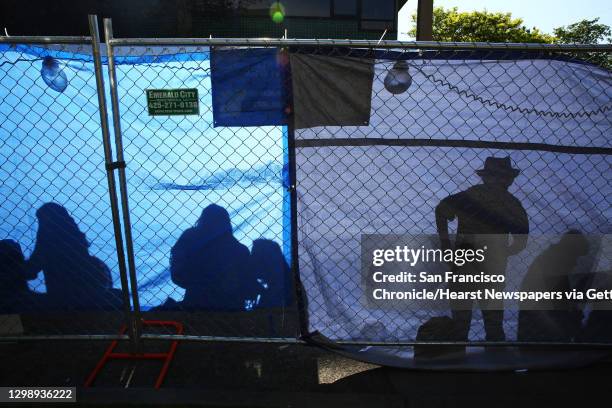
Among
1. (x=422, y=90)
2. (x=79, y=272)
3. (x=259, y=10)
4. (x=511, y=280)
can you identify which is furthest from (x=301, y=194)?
(x=259, y=10)

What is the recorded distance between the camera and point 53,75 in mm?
2877

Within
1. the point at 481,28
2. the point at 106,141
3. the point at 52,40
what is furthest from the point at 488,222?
the point at 481,28

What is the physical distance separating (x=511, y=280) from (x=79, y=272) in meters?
3.28

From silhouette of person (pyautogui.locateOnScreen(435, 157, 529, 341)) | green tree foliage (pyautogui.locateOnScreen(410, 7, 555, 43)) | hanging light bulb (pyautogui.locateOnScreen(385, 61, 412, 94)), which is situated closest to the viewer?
hanging light bulb (pyautogui.locateOnScreen(385, 61, 412, 94))

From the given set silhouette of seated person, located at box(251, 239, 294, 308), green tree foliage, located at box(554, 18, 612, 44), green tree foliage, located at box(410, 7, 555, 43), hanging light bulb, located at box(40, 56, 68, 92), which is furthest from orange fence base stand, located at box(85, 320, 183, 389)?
green tree foliage, located at box(554, 18, 612, 44)

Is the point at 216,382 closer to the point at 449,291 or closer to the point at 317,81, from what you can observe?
the point at 449,291

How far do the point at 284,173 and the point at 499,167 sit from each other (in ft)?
4.93

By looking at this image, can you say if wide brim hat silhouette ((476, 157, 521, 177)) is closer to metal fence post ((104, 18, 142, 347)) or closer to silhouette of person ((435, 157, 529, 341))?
silhouette of person ((435, 157, 529, 341))

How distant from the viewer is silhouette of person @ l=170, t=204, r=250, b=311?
305 centimetres

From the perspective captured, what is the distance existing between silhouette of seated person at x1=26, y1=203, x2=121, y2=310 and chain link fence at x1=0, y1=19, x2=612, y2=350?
0.01 metres

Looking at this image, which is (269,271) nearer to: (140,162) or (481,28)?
(140,162)

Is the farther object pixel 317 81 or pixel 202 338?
pixel 202 338

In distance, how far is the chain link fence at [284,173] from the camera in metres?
2.63

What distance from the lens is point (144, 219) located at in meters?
3.11
